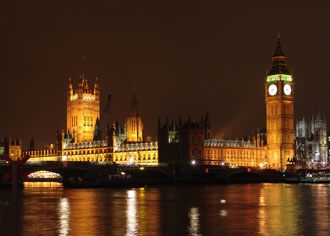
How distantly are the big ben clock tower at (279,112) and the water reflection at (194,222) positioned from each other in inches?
3970

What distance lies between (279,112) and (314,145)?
108ft

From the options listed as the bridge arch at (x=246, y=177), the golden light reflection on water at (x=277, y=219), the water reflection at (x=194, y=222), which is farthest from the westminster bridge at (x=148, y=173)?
the golden light reflection on water at (x=277, y=219)

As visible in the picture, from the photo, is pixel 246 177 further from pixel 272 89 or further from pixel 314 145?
pixel 314 145

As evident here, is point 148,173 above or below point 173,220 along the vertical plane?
above

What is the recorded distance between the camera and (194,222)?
35.4 meters

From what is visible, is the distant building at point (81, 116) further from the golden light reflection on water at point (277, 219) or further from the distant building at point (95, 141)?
the golden light reflection on water at point (277, 219)

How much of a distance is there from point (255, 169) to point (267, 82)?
29538 mm

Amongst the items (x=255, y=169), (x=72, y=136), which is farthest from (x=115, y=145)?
(x=255, y=169)

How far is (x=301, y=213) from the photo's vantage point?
41.5 metres

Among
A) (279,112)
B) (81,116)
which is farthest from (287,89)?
(81,116)

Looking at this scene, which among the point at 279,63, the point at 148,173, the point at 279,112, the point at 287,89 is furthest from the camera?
the point at 279,63

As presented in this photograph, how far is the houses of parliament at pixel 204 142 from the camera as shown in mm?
132000

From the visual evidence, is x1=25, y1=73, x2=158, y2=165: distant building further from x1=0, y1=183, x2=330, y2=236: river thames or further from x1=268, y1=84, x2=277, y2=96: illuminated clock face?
x1=0, y1=183, x2=330, y2=236: river thames

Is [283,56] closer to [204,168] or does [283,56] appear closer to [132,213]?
[204,168]
